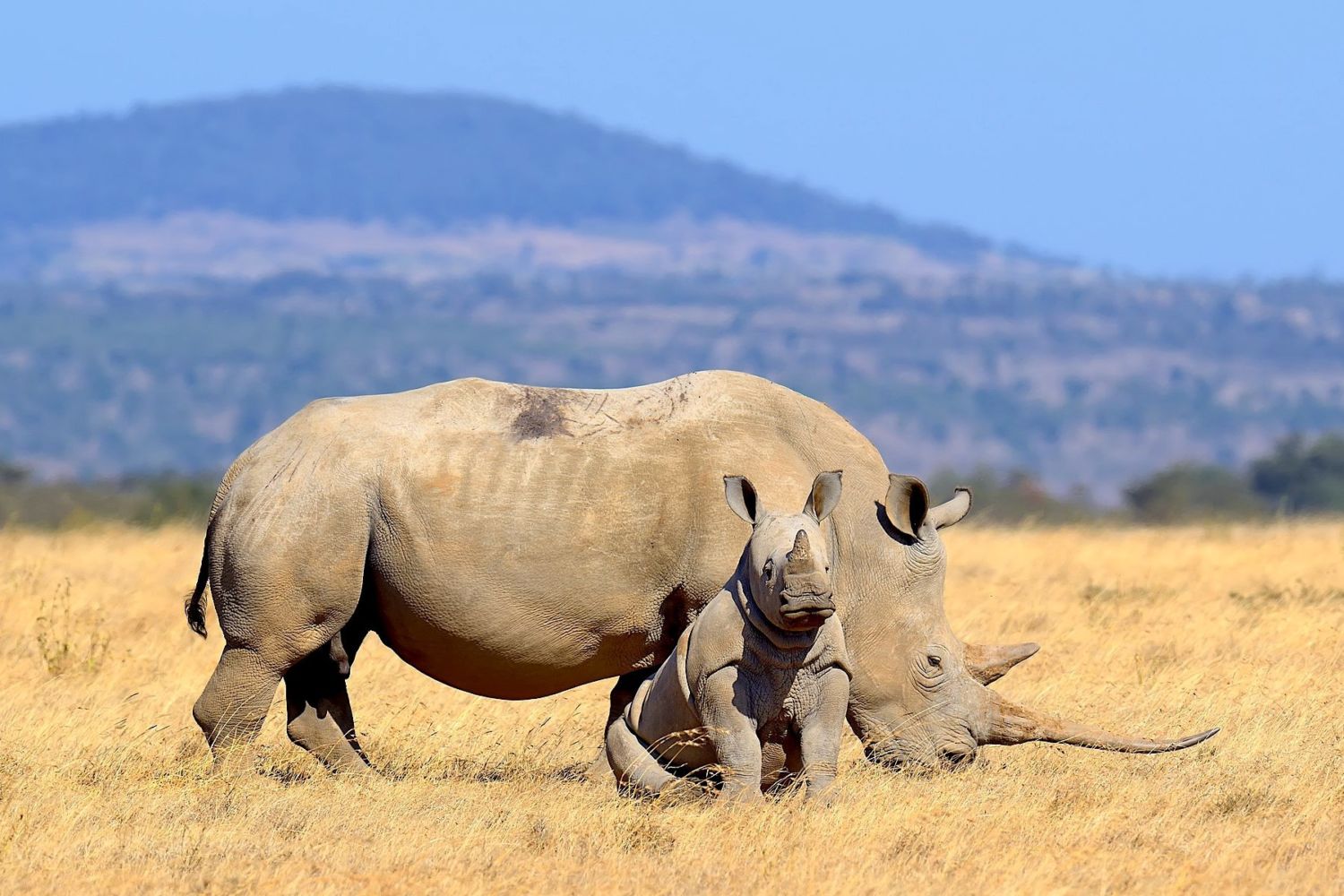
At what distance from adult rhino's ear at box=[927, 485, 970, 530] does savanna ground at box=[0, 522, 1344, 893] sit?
992 millimetres

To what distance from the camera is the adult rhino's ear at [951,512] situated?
8883mm

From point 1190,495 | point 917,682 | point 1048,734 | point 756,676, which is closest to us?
point 756,676

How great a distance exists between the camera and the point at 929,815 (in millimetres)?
7918

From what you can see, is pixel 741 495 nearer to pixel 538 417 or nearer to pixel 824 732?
pixel 824 732

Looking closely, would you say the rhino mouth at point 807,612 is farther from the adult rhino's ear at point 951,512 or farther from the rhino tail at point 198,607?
the rhino tail at point 198,607

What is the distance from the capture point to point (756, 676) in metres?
7.95

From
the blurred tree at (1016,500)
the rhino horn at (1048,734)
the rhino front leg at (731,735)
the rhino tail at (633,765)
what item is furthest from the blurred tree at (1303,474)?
the rhino front leg at (731,735)

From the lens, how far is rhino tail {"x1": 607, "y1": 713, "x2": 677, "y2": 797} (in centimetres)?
827

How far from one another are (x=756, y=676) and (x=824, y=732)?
1.18 feet

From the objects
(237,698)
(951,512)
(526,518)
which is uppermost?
(951,512)

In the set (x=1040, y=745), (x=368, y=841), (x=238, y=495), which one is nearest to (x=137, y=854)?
(x=368, y=841)

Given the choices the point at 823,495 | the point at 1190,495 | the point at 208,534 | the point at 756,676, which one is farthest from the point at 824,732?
the point at 1190,495

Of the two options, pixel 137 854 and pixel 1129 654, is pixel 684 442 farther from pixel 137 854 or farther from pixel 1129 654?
pixel 1129 654

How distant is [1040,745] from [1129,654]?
279 cm
